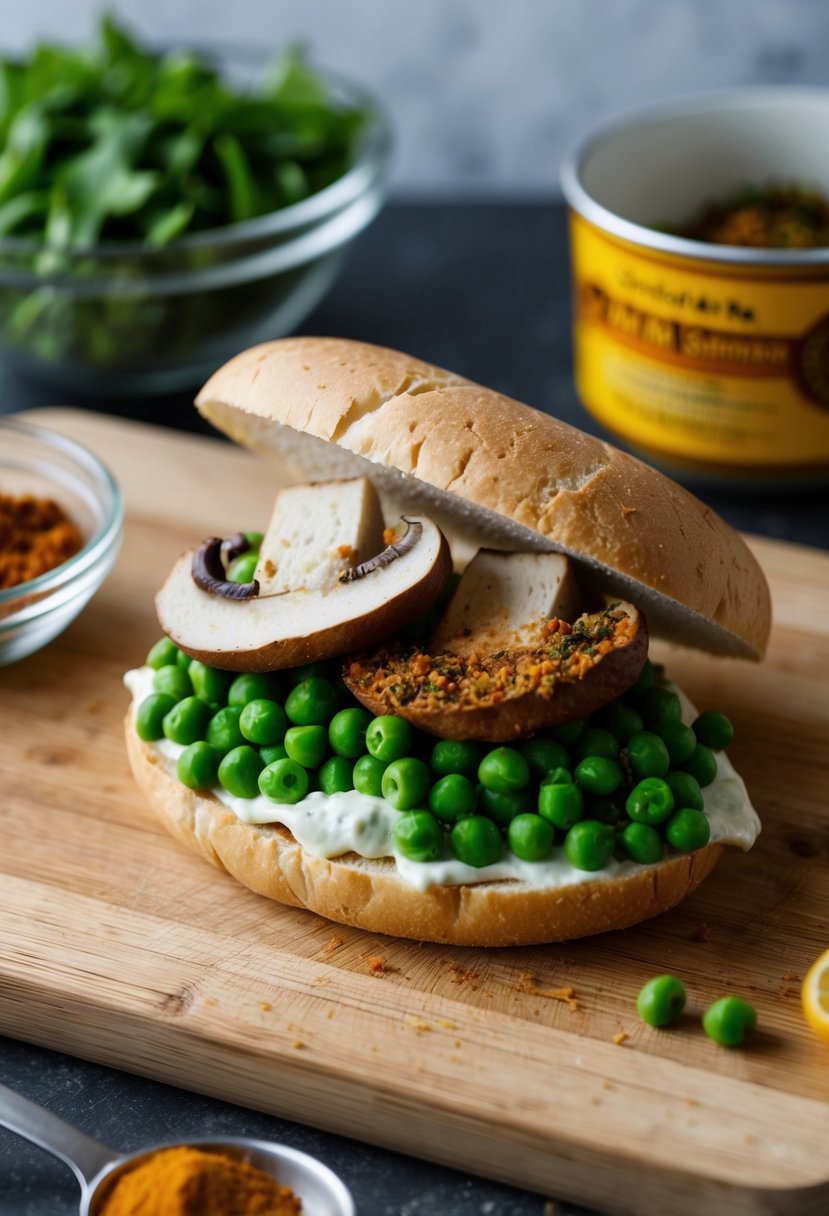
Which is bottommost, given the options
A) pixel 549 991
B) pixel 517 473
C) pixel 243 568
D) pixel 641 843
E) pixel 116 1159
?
pixel 549 991

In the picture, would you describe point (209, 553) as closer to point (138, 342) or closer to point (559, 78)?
point (138, 342)

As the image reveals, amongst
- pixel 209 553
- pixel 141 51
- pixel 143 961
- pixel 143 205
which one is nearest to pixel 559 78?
pixel 141 51

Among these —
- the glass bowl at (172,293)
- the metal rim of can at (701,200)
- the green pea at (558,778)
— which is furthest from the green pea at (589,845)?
the glass bowl at (172,293)

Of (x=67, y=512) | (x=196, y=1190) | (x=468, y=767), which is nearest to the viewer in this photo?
(x=196, y=1190)

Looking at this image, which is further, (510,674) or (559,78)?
(559,78)

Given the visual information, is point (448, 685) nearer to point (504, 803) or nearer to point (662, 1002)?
point (504, 803)

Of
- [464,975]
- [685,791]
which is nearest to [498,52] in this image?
[685,791]
